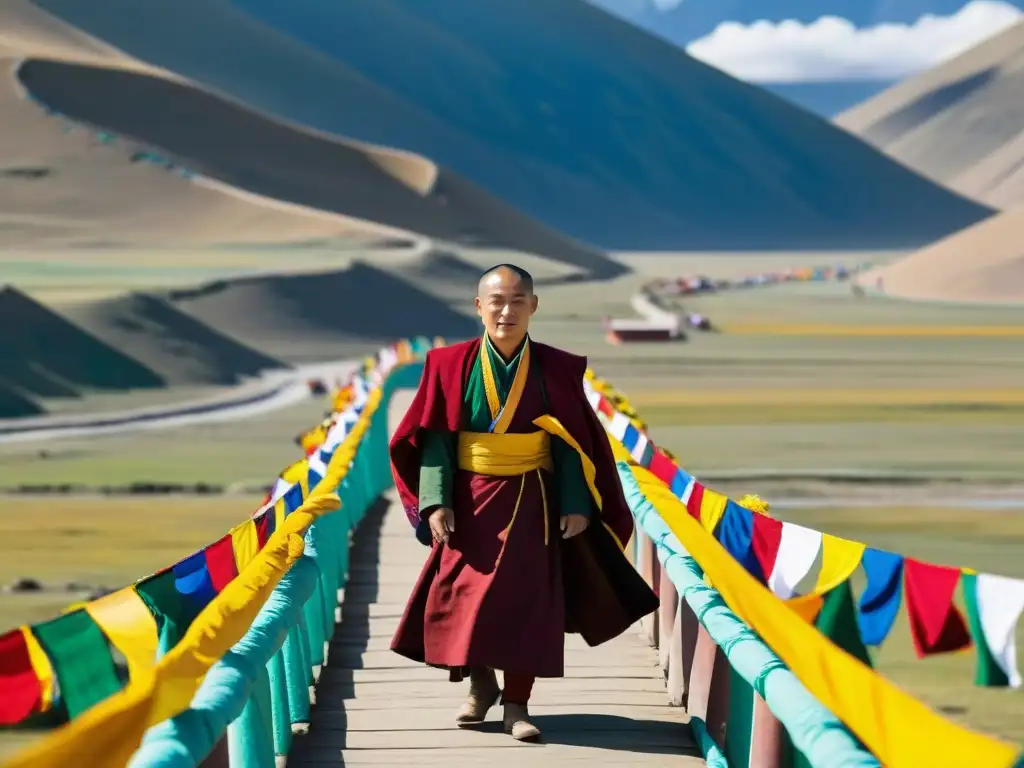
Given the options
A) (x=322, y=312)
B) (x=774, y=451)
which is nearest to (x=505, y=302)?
(x=774, y=451)

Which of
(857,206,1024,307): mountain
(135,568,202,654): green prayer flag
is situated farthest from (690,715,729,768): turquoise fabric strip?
(857,206,1024,307): mountain

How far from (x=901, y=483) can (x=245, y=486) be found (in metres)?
7.34

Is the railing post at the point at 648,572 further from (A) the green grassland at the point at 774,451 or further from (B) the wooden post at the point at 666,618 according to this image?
(A) the green grassland at the point at 774,451

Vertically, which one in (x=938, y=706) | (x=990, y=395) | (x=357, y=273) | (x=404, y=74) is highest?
(x=404, y=74)

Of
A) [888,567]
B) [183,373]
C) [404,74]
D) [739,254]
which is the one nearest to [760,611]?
[888,567]

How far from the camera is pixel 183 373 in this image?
35.3m

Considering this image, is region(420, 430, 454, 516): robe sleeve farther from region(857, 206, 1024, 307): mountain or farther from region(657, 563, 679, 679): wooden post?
region(857, 206, 1024, 307): mountain

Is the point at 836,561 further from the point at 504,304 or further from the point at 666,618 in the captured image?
the point at 666,618

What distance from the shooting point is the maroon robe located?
6590mm

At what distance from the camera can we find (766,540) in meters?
7.37

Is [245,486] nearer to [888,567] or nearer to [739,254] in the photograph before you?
[888,567]

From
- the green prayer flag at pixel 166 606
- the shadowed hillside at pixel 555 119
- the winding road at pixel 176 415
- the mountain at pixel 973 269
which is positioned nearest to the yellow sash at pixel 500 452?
the green prayer flag at pixel 166 606

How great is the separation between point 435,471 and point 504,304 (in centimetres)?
66

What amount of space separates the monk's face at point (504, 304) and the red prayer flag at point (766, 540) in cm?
140
